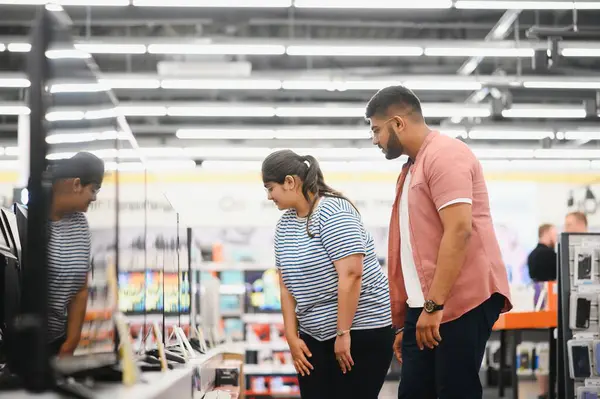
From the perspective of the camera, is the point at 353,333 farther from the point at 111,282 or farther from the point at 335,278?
the point at 111,282

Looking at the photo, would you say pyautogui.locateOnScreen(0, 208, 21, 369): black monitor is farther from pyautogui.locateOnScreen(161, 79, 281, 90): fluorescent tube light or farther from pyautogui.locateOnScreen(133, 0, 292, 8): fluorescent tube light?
pyautogui.locateOnScreen(161, 79, 281, 90): fluorescent tube light

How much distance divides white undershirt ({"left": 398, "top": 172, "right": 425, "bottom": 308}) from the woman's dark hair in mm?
334

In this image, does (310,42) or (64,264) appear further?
(310,42)

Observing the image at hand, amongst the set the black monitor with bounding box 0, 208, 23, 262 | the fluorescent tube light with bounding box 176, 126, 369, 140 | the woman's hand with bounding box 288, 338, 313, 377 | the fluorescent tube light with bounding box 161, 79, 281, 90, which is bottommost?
the woman's hand with bounding box 288, 338, 313, 377

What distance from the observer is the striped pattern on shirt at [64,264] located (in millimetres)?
1684

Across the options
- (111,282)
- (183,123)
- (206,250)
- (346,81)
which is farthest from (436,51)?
(183,123)

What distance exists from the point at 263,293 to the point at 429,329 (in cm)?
716

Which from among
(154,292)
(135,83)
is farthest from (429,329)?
(135,83)

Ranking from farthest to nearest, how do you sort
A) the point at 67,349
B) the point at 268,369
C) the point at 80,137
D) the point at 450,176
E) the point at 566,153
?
the point at 566,153 → the point at 268,369 → the point at 450,176 → the point at 80,137 → the point at 67,349

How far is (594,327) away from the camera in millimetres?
6121

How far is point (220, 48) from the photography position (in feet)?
28.9

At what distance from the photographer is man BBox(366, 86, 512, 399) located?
8.54ft

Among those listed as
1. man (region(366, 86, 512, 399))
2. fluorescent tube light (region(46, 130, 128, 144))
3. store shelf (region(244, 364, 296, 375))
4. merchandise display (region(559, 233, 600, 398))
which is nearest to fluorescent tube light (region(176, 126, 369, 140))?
store shelf (region(244, 364, 296, 375))

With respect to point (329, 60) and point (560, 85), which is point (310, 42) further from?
point (329, 60)
